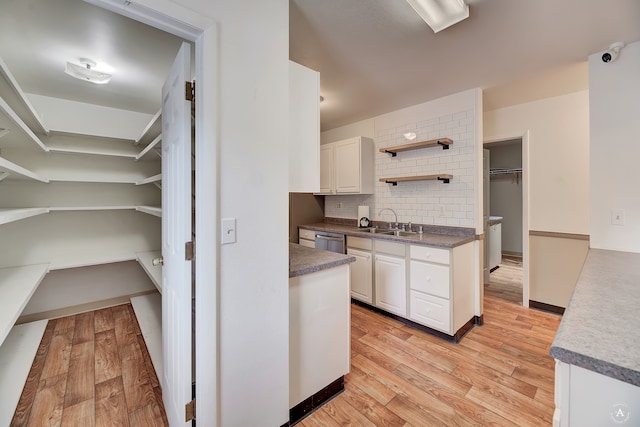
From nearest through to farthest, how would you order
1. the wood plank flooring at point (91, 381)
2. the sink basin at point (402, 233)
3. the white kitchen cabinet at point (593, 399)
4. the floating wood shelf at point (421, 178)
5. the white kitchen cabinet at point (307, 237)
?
the white kitchen cabinet at point (593, 399) → the wood plank flooring at point (91, 381) → the floating wood shelf at point (421, 178) → the sink basin at point (402, 233) → the white kitchen cabinet at point (307, 237)

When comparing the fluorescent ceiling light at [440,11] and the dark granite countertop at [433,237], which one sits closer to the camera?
the fluorescent ceiling light at [440,11]

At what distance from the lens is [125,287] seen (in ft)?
11.1

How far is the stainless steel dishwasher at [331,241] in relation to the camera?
3.41 metres

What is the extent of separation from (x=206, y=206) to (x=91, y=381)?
6.16ft

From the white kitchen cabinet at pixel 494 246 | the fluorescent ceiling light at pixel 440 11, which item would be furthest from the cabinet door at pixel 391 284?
the white kitchen cabinet at pixel 494 246

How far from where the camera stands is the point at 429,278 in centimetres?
261

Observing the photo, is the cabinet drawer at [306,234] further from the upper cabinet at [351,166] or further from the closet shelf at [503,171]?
the closet shelf at [503,171]

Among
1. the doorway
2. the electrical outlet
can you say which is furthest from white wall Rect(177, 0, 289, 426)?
the doorway

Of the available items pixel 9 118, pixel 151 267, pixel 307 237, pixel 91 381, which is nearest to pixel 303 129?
pixel 9 118

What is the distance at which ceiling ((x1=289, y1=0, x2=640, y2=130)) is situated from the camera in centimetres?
163

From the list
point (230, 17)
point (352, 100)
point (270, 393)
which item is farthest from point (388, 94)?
point (270, 393)

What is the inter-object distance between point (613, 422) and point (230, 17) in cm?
189

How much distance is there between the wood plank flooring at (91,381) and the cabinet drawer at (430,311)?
2243 mm

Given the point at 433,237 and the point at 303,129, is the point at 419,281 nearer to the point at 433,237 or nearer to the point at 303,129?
the point at 433,237
